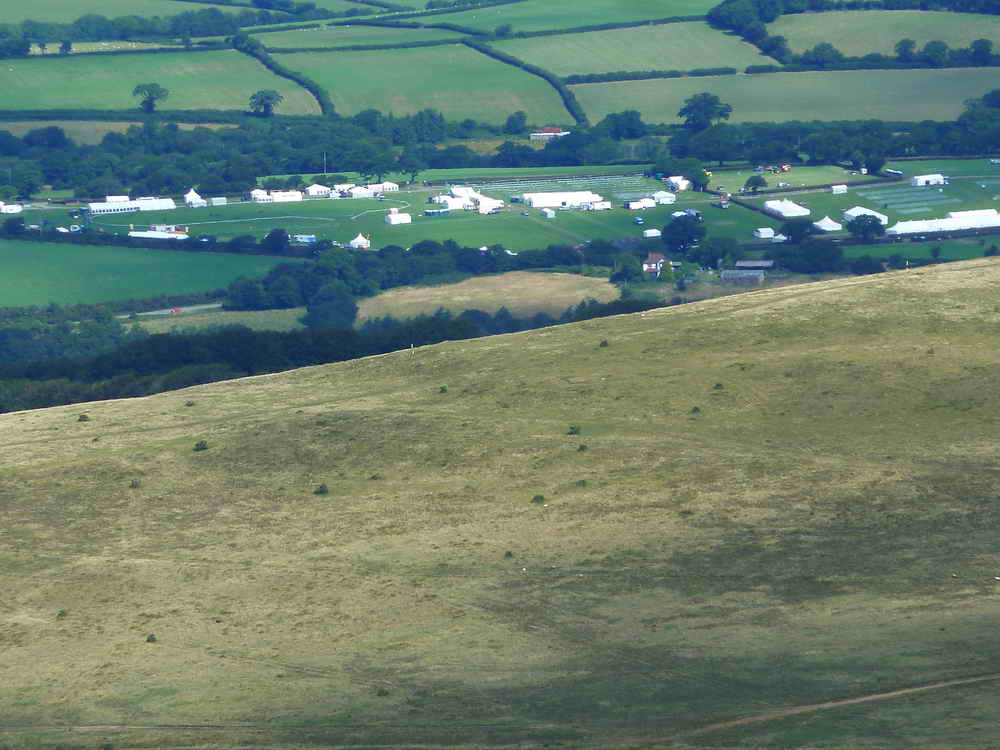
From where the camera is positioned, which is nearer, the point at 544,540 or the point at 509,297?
the point at 544,540

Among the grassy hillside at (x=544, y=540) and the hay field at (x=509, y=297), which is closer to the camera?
the grassy hillside at (x=544, y=540)

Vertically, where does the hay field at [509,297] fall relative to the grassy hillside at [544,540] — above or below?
below

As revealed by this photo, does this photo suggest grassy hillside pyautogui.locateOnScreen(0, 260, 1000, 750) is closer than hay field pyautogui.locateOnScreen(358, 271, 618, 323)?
Yes

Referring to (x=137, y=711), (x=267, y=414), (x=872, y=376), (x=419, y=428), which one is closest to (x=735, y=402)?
(x=872, y=376)

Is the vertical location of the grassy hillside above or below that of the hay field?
above

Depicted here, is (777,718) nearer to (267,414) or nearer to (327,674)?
(327,674)
